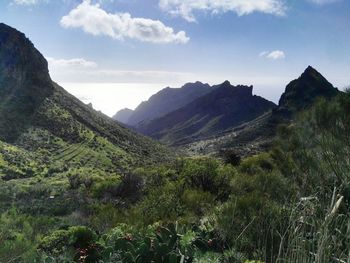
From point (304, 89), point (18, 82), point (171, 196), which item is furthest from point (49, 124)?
point (171, 196)

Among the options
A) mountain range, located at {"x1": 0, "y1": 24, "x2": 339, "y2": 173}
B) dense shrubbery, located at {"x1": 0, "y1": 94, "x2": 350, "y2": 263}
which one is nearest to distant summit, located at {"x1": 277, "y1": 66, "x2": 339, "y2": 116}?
mountain range, located at {"x1": 0, "y1": 24, "x2": 339, "y2": 173}

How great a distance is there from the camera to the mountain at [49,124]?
333 ft

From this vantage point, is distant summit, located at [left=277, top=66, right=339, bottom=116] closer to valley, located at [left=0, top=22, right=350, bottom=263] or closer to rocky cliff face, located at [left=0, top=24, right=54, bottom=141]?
valley, located at [left=0, top=22, right=350, bottom=263]

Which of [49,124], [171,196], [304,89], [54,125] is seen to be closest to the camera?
[171,196]

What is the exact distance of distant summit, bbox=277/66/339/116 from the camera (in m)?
151

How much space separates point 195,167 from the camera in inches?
1161

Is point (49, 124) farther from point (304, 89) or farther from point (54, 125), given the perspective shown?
point (304, 89)

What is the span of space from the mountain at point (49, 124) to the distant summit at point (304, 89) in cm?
4881

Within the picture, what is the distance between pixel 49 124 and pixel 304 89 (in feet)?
294

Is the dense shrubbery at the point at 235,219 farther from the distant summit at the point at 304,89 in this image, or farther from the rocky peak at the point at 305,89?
the rocky peak at the point at 305,89

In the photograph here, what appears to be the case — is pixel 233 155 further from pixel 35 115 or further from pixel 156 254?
pixel 35 115

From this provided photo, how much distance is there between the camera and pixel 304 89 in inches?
6147

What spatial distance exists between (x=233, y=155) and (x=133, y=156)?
73080 mm

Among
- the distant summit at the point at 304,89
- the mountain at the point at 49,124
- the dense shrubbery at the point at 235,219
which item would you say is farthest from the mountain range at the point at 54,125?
the dense shrubbery at the point at 235,219
